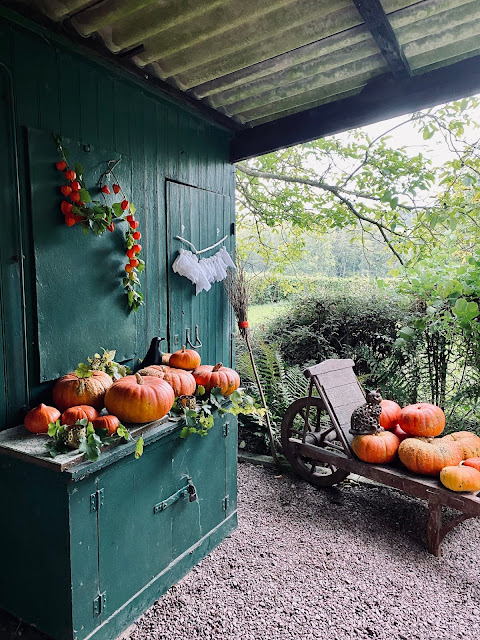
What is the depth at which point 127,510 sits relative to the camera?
2137mm

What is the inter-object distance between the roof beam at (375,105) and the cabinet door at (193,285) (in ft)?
2.29

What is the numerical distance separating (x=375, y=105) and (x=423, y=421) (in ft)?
7.43

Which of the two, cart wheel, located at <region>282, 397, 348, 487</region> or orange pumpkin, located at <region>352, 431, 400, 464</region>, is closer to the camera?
orange pumpkin, located at <region>352, 431, 400, 464</region>

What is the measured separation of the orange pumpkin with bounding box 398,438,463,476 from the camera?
2814 mm

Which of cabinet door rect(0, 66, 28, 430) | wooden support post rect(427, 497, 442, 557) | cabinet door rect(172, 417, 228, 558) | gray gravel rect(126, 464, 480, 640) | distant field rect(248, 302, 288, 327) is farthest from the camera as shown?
distant field rect(248, 302, 288, 327)

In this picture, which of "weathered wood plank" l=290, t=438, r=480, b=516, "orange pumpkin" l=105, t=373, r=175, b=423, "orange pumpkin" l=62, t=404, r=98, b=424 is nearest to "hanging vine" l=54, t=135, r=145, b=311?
"orange pumpkin" l=105, t=373, r=175, b=423

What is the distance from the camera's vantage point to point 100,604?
2.01 metres

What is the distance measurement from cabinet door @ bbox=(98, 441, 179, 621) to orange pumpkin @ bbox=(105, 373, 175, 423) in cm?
18

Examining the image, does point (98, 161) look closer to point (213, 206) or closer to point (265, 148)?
point (213, 206)

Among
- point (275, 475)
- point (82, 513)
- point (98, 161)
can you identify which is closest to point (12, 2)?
point (98, 161)

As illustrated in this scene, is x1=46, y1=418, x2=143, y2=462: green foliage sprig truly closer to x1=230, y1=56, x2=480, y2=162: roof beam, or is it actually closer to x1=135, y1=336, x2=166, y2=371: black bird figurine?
x1=135, y1=336, x2=166, y2=371: black bird figurine

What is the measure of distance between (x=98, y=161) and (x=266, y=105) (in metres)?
1.63

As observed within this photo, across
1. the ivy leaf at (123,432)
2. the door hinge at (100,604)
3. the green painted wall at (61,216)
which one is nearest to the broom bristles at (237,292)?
the green painted wall at (61,216)

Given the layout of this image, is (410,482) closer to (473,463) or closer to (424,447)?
(424,447)
